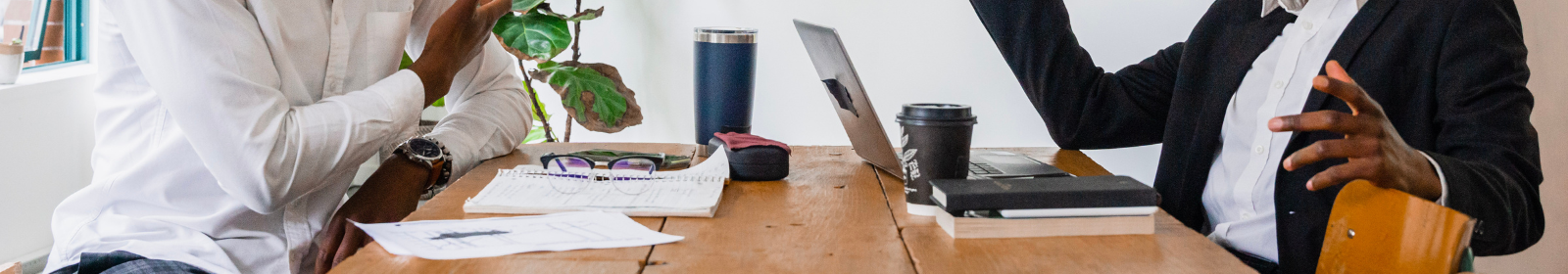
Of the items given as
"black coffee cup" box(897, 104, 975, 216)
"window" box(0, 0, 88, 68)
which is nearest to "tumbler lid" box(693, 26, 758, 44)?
"black coffee cup" box(897, 104, 975, 216)

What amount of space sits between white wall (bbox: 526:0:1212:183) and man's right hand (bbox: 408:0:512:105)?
1318 mm

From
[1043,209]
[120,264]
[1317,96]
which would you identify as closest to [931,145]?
[1043,209]

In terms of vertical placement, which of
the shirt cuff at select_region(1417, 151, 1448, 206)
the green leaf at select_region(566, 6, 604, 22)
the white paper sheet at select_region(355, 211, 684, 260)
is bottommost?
the green leaf at select_region(566, 6, 604, 22)

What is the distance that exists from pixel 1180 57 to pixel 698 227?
101 centimetres

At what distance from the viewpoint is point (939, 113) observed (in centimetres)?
99

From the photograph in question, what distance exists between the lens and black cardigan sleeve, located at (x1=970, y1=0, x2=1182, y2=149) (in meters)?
1.65

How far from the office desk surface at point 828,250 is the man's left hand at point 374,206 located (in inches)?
3.8

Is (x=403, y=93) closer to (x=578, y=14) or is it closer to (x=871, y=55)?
(x=578, y=14)

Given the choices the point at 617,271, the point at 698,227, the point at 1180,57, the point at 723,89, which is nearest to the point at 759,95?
the point at 723,89

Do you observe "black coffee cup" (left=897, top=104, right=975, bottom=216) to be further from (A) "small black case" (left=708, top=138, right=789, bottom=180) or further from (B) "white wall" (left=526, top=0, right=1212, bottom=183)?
(B) "white wall" (left=526, top=0, right=1212, bottom=183)

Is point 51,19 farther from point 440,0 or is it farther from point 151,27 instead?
point 151,27

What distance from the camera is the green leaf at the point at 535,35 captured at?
8.08 feet

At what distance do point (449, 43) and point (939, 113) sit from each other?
2.53 ft

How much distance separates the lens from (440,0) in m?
1.63
